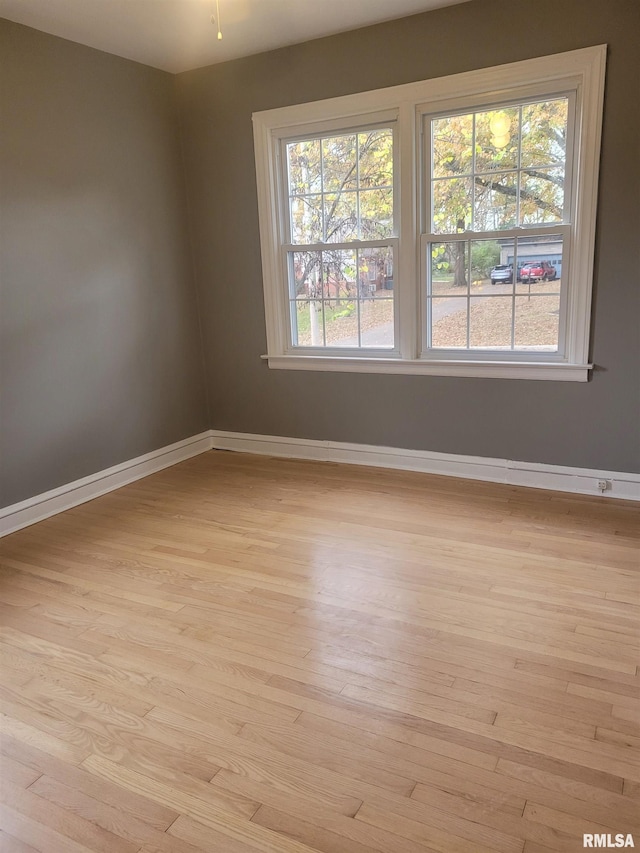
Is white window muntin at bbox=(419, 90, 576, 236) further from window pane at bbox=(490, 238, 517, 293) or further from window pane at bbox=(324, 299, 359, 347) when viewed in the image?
window pane at bbox=(324, 299, 359, 347)

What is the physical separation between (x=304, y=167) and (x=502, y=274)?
1.51m

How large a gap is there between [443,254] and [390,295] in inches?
16.6

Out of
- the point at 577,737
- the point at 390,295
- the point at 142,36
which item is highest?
the point at 142,36

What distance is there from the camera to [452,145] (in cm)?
353

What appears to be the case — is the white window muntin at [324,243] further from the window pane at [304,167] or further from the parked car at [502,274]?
the parked car at [502,274]

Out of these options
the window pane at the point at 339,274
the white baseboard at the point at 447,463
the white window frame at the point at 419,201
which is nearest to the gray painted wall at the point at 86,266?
the white baseboard at the point at 447,463

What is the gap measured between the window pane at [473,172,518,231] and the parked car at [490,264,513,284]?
217 mm

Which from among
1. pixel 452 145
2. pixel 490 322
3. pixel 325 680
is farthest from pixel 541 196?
pixel 325 680

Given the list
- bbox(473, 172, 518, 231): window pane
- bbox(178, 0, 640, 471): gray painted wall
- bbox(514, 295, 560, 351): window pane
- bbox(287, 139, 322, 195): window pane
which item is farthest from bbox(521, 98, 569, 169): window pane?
bbox(287, 139, 322, 195): window pane

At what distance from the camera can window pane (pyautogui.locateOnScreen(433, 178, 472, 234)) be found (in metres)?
3.55

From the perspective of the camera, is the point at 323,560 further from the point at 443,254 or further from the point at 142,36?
the point at 142,36

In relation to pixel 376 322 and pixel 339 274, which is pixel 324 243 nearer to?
pixel 339 274

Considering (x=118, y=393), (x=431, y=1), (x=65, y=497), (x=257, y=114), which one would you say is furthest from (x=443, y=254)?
(x=65, y=497)

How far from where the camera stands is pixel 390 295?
3.90 metres
